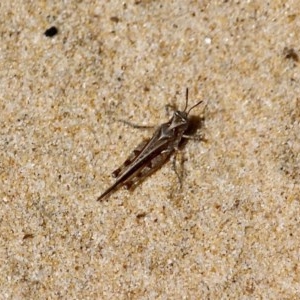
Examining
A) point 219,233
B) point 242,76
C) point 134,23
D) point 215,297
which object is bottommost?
point 215,297

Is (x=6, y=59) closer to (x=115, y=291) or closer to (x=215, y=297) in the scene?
(x=115, y=291)

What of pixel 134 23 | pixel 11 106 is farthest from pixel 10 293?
pixel 134 23

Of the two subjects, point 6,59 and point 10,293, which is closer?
point 10,293
